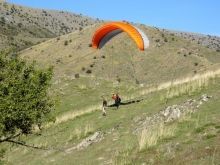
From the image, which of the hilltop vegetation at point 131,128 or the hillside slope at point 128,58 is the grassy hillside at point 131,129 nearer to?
the hilltop vegetation at point 131,128

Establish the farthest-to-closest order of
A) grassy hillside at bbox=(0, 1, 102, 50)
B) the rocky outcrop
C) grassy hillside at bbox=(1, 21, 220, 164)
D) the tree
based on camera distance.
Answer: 1. grassy hillside at bbox=(0, 1, 102, 50)
2. the rocky outcrop
3. the tree
4. grassy hillside at bbox=(1, 21, 220, 164)

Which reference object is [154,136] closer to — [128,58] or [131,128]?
[131,128]

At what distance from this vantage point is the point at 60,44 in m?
78.4

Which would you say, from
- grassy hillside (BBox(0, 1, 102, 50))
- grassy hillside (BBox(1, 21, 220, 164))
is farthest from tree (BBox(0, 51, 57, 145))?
grassy hillside (BBox(0, 1, 102, 50))

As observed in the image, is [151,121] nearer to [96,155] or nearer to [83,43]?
[96,155]

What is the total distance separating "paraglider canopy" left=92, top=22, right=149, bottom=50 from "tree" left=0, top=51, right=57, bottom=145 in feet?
26.6

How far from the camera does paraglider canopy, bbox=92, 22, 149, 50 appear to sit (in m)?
21.6

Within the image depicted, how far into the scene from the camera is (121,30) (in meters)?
24.7

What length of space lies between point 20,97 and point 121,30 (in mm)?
13457

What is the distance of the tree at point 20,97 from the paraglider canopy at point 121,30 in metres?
8.12

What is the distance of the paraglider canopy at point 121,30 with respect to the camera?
21.6 m

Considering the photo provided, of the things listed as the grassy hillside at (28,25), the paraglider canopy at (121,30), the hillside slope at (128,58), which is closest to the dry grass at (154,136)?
the paraglider canopy at (121,30)

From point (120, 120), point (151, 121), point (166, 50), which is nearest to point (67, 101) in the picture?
point (120, 120)

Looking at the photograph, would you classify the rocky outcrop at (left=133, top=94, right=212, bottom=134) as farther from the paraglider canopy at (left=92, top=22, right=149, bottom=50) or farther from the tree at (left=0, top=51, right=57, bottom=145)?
the paraglider canopy at (left=92, top=22, right=149, bottom=50)
